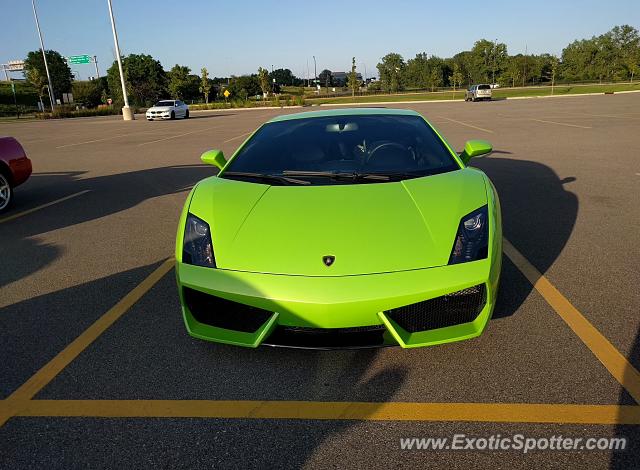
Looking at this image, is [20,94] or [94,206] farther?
[20,94]

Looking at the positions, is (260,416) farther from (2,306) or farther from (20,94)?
(20,94)

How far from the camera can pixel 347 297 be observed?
2.27 metres

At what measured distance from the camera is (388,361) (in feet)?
8.58

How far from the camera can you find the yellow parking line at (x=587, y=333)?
7.86ft

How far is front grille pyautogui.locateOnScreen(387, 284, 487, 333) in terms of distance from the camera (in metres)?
2.37

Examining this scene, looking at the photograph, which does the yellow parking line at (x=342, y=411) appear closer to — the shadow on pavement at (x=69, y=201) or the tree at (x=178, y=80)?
the shadow on pavement at (x=69, y=201)

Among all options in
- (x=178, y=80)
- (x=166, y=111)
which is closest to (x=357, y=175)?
(x=166, y=111)

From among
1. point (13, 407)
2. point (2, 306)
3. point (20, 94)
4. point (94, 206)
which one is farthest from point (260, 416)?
point (20, 94)

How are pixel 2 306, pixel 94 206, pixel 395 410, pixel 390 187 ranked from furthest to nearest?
pixel 94 206 → pixel 2 306 → pixel 390 187 → pixel 395 410

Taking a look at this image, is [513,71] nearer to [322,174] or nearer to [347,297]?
[322,174]

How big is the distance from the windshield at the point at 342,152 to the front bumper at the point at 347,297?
3.22 ft

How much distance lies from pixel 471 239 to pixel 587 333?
990 mm

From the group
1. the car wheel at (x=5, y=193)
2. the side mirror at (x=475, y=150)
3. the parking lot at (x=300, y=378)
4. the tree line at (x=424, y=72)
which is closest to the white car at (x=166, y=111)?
the car wheel at (x=5, y=193)

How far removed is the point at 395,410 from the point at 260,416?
0.63 metres
